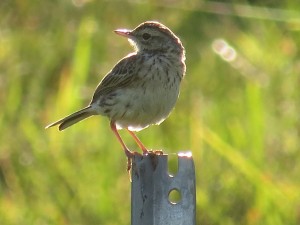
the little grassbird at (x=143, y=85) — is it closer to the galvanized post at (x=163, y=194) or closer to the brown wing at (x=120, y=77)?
the brown wing at (x=120, y=77)

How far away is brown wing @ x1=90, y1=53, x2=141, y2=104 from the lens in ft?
23.1

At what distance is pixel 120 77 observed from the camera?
712 centimetres

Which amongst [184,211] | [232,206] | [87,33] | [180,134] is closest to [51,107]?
[87,33]

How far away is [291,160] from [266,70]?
137 centimetres

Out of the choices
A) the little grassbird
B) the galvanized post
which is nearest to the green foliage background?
the little grassbird

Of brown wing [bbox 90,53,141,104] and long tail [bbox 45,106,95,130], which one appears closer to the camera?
brown wing [bbox 90,53,141,104]

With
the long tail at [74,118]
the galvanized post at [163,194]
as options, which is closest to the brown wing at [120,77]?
the long tail at [74,118]

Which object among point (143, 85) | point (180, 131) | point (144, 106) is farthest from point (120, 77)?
point (180, 131)

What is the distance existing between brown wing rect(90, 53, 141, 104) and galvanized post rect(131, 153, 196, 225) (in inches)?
84.0

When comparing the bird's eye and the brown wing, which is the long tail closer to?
the brown wing

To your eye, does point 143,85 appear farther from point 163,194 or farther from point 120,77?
point 163,194

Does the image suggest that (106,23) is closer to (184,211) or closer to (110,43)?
(110,43)

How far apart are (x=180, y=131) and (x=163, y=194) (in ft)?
12.2

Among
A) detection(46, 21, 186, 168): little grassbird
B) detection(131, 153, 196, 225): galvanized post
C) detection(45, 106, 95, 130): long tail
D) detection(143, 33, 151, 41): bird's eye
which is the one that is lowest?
detection(131, 153, 196, 225): galvanized post
